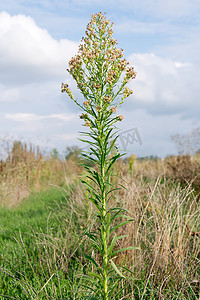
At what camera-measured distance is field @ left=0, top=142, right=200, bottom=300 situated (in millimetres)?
3061

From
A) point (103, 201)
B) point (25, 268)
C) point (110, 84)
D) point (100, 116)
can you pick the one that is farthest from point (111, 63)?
point (25, 268)

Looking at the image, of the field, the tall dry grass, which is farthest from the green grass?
the tall dry grass

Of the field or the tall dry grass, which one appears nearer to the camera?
the field

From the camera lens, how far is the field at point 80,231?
3.06 meters

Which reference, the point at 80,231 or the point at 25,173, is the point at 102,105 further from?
the point at 25,173

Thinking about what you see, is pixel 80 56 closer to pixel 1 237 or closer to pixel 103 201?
pixel 103 201

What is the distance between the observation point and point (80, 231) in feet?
14.6

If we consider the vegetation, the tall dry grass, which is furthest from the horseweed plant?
the tall dry grass

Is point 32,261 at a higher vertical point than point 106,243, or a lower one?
lower

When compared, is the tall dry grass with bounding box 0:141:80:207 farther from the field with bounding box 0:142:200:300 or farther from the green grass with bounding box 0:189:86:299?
the green grass with bounding box 0:189:86:299

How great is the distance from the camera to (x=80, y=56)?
7.36 feet

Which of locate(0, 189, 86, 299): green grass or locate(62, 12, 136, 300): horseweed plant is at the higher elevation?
locate(62, 12, 136, 300): horseweed plant

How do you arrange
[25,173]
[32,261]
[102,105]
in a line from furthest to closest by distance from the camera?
[25,173] → [32,261] → [102,105]

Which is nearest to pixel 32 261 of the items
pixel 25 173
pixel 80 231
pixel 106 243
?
pixel 80 231
